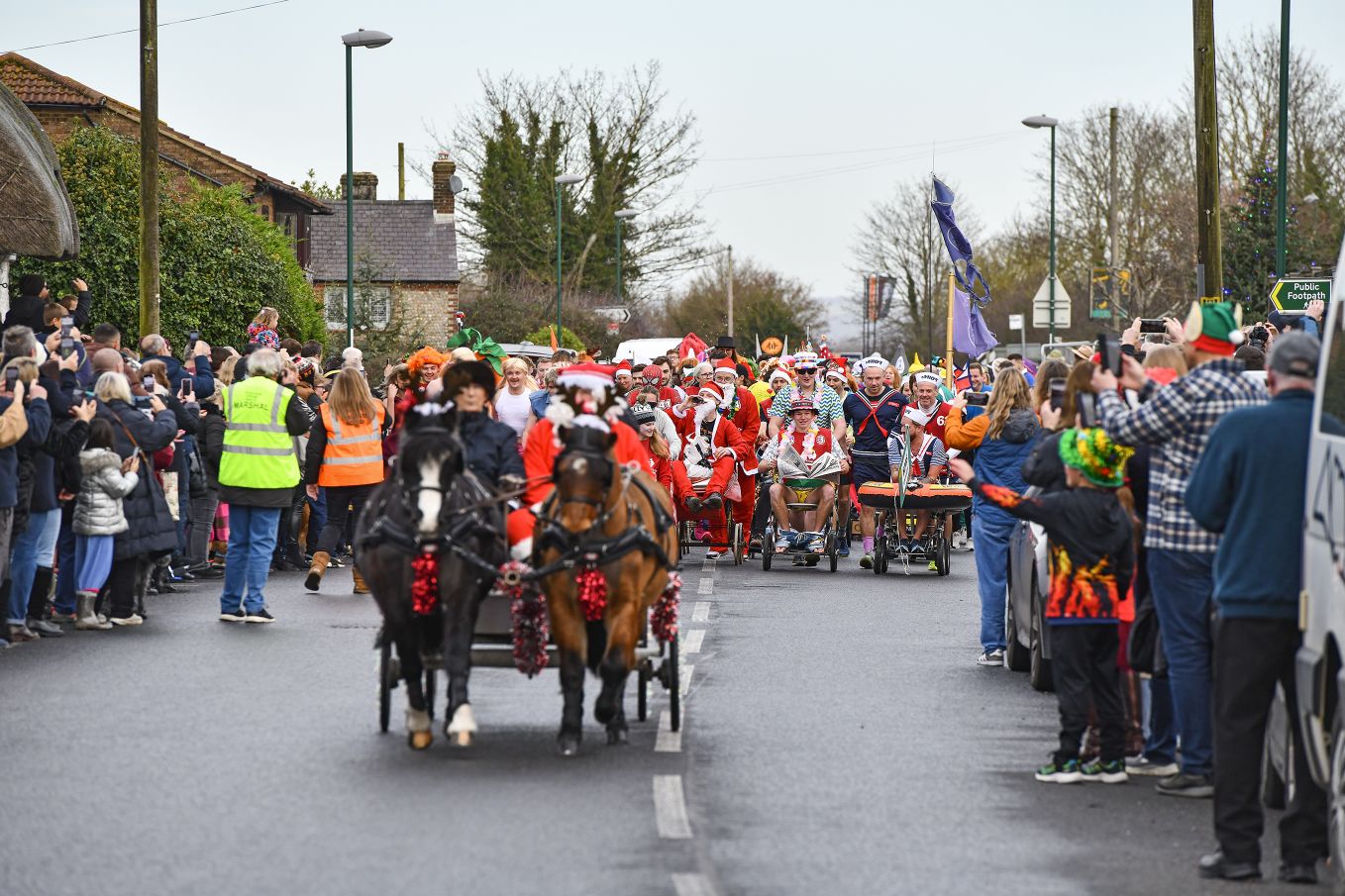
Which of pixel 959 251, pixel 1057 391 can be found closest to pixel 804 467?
pixel 959 251

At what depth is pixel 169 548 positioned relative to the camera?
16625mm

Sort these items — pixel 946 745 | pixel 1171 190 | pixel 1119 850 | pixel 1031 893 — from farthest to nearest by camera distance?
pixel 1171 190, pixel 946 745, pixel 1119 850, pixel 1031 893

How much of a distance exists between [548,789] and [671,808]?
67cm

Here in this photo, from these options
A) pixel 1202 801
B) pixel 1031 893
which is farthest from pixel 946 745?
pixel 1031 893

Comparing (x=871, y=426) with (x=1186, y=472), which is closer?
(x=1186, y=472)

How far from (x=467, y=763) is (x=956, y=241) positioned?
773 inches

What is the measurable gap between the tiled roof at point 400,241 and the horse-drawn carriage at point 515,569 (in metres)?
65.6

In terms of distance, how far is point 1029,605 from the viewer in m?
13.1

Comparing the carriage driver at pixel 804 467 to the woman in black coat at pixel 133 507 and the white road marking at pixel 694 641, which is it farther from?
the woman in black coat at pixel 133 507

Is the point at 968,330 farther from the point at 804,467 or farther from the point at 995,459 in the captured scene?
the point at 995,459

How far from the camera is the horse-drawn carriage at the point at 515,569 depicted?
1006 cm

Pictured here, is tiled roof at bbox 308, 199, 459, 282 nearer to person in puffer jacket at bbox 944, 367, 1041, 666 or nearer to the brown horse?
person in puffer jacket at bbox 944, 367, 1041, 666

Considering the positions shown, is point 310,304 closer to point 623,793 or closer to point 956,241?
point 956,241

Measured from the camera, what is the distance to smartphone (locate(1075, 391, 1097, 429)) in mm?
10141
